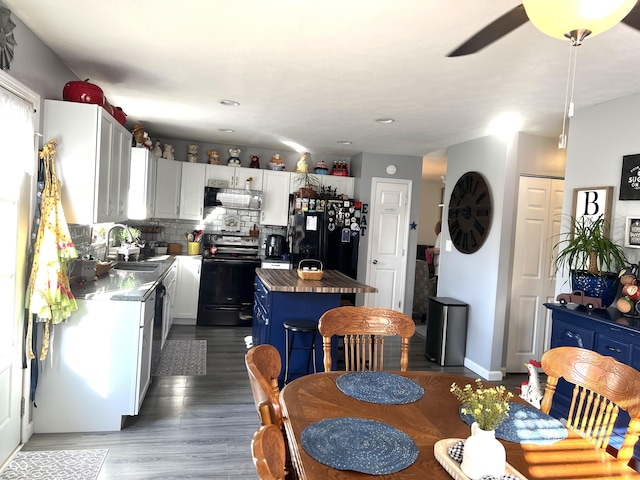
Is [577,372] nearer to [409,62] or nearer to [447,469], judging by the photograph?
[447,469]

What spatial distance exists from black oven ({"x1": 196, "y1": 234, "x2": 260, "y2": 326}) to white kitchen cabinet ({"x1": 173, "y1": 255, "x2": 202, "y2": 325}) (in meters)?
0.07

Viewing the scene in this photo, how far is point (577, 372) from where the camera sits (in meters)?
1.77

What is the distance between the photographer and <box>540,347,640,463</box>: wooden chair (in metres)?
1.52

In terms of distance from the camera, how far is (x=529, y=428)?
150 cm

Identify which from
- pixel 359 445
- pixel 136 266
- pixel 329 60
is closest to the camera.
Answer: pixel 359 445

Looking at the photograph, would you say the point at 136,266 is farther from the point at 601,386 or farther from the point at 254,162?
the point at 601,386

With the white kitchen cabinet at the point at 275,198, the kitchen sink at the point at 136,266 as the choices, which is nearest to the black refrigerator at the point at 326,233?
the white kitchen cabinet at the point at 275,198

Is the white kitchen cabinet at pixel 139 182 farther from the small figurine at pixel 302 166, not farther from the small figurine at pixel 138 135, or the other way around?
the small figurine at pixel 302 166

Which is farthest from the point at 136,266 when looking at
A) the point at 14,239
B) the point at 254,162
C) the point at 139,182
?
the point at 254,162

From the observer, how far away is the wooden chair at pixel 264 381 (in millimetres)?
1232

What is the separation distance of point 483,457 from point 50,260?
2.43 meters

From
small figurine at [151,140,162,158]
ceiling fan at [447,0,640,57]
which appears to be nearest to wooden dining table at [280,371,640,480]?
ceiling fan at [447,0,640,57]

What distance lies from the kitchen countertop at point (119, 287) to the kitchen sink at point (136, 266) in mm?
325

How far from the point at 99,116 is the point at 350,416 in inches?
96.2
